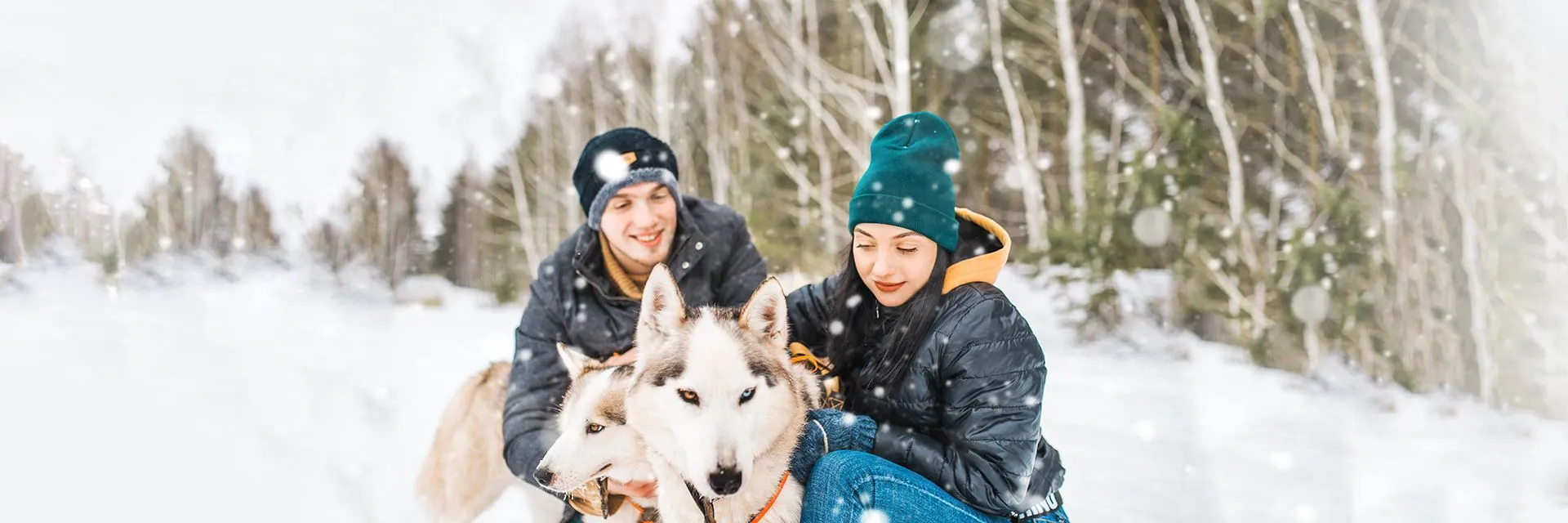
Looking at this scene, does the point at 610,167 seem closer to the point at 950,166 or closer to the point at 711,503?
the point at 950,166

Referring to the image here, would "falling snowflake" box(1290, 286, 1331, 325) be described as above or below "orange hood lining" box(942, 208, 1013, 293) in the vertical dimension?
below

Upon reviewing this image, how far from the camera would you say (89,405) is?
5227mm

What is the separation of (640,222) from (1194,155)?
22.6 ft

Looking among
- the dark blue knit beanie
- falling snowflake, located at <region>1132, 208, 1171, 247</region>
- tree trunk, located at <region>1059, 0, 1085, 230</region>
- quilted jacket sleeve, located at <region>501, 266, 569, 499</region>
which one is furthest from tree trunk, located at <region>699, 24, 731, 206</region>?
quilted jacket sleeve, located at <region>501, 266, 569, 499</region>

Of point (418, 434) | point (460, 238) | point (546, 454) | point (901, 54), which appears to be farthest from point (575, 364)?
point (460, 238)

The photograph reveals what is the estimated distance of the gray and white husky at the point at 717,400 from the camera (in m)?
1.57

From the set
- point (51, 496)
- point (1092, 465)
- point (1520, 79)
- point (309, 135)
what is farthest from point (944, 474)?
point (309, 135)

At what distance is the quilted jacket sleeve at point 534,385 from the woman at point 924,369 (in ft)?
2.77

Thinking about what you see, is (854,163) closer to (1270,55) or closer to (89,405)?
(1270,55)

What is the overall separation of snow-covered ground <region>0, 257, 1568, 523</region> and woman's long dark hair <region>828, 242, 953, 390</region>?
6.95 ft

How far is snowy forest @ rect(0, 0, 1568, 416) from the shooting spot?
271 inches

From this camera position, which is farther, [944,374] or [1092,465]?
[1092,465]

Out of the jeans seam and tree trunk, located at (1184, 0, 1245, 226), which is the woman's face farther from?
tree trunk, located at (1184, 0, 1245, 226)

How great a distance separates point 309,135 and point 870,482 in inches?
795
